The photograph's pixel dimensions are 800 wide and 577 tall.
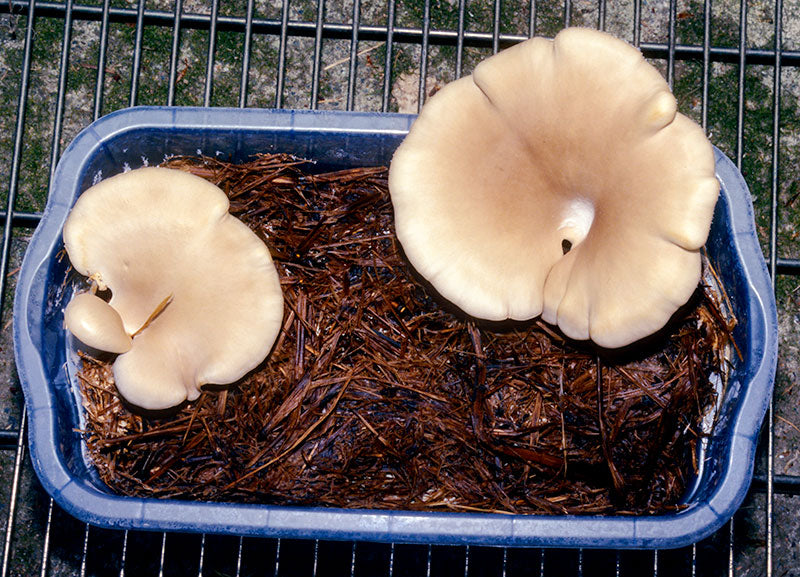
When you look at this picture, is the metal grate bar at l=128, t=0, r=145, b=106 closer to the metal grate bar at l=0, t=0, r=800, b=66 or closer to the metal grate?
the metal grate bar at l=0, t=0, r=800, b=66

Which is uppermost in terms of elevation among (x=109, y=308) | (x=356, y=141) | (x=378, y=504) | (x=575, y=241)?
(x=356, y=141)

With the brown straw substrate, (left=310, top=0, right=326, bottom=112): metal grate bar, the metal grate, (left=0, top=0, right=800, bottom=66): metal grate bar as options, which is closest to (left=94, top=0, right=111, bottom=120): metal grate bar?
(left=0, top=0, right=800, bottom=66): metal grate bar

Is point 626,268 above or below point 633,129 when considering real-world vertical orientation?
below

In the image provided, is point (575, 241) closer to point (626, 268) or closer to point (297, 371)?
point (626, 268)

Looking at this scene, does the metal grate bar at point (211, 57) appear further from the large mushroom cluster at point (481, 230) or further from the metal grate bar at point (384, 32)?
the large mushroom cluster at point (481, 230)

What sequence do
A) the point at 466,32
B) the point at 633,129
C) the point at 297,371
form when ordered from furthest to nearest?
the point at 466,32 → the point at 297,371 → the point at 633,129

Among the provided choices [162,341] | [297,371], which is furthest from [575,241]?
[162,341]
